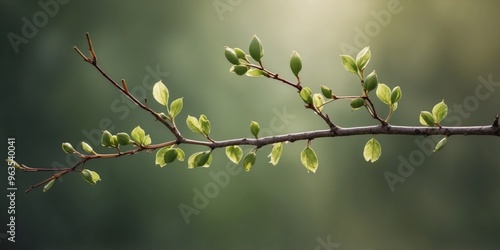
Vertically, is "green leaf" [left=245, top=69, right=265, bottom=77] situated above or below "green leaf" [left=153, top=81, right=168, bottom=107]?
below

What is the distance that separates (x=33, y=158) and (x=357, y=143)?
1.07 metres

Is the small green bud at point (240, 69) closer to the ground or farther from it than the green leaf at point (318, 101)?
farther from it

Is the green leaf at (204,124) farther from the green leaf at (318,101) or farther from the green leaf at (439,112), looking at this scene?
the green leaf at (439,112)

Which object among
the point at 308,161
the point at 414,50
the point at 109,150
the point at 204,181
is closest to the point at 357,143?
the point at 414,50

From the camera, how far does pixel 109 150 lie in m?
1.52

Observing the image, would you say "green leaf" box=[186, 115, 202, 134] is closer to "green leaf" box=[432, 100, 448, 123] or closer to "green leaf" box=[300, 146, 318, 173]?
"green leaf" box=[300, 146, 318, 173]

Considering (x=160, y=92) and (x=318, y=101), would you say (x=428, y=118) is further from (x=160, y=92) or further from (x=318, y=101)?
(x=160, y=92)

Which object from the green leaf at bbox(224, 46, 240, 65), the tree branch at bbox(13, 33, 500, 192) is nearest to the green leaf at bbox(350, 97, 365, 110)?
the tree branch at bbox(13, 33, 500, 192)

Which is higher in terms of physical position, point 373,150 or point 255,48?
point 255,48

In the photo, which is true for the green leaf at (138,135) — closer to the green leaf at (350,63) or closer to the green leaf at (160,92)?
the green leaf at (160,92)

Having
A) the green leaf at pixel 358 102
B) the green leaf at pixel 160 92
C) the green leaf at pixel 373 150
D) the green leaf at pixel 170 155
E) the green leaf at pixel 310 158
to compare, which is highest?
the green leaf at pixel 160 92

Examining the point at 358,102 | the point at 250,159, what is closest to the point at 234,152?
the point at 250,159

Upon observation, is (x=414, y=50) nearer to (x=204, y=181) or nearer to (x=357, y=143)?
(x=357, y=143)

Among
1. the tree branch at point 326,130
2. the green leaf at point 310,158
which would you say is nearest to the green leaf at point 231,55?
the tree branch at point 326,130
